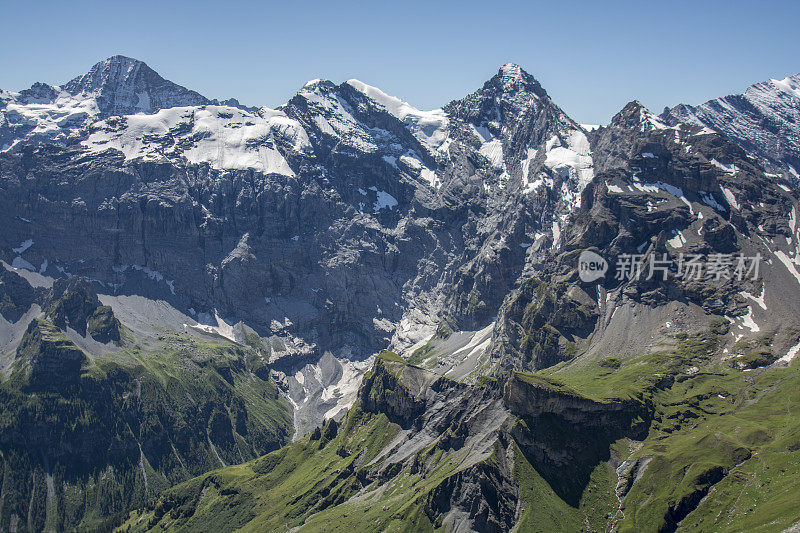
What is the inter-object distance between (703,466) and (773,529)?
145 ft

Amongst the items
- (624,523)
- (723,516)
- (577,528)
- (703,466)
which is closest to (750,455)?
(703,466)

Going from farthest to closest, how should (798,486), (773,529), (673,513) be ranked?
(673,513), (798,486), (773,529)

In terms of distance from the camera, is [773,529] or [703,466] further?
[703,466]

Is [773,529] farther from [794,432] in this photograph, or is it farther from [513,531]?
[513,531]

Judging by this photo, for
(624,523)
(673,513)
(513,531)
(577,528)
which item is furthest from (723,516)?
(513,531)

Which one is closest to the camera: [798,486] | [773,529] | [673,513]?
[773,529]

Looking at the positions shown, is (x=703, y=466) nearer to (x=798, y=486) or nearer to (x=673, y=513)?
(x=673, y=513)

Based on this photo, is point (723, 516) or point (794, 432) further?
point (794, 432)

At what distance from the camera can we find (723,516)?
178 m

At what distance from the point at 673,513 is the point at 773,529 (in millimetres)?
39432

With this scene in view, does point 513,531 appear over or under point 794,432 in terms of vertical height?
under

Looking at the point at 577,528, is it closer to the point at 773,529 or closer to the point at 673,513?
the point at 673,513

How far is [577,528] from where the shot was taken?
196 m

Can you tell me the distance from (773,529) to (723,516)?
26.4m
